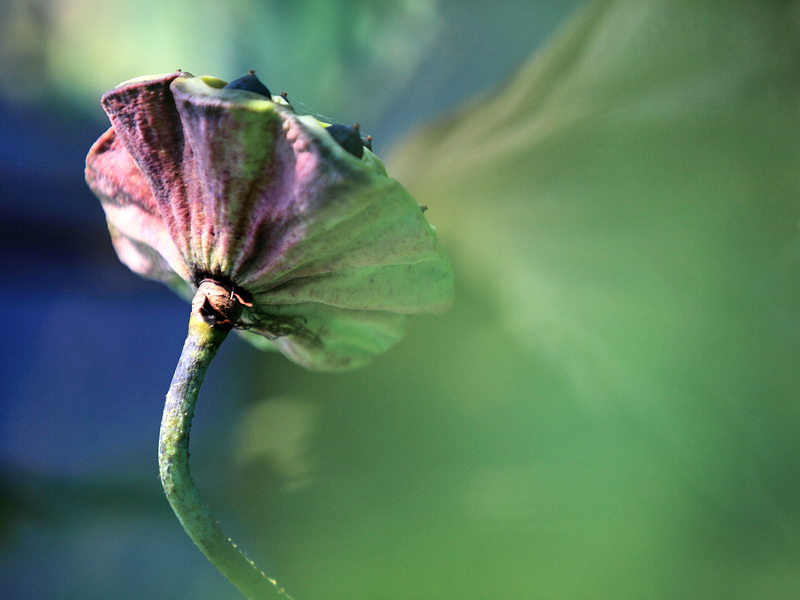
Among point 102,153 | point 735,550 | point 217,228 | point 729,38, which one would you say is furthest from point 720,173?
point 102,153

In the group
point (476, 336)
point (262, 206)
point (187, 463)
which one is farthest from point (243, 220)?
point (476, 336)

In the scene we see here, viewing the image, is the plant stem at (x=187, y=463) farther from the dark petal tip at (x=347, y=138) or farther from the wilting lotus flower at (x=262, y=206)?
the dark petal tip at (x=347, y=138)

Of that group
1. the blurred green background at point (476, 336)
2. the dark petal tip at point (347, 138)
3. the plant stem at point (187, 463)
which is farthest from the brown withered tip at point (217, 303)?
the blurred green background at point (476, 336)

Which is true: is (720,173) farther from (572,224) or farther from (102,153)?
(102,153)

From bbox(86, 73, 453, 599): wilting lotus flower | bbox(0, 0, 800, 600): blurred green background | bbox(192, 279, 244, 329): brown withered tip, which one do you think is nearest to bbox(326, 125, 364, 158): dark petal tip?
bbox(86, 73, 453, 599): wilting lotus flower

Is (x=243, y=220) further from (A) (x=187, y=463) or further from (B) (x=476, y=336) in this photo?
(B) (x=476, y=336)

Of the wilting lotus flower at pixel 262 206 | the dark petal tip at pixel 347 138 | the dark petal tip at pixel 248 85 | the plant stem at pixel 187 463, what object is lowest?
the plant stem at pixel 187 463

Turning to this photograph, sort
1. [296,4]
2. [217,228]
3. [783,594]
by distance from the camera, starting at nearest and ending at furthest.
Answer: [217,228], [783,594], [296,4]

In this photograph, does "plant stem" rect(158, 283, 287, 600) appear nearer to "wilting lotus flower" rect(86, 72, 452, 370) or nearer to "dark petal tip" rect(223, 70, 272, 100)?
"wilting lotus flower" rect(86, 72, 452, 370)
